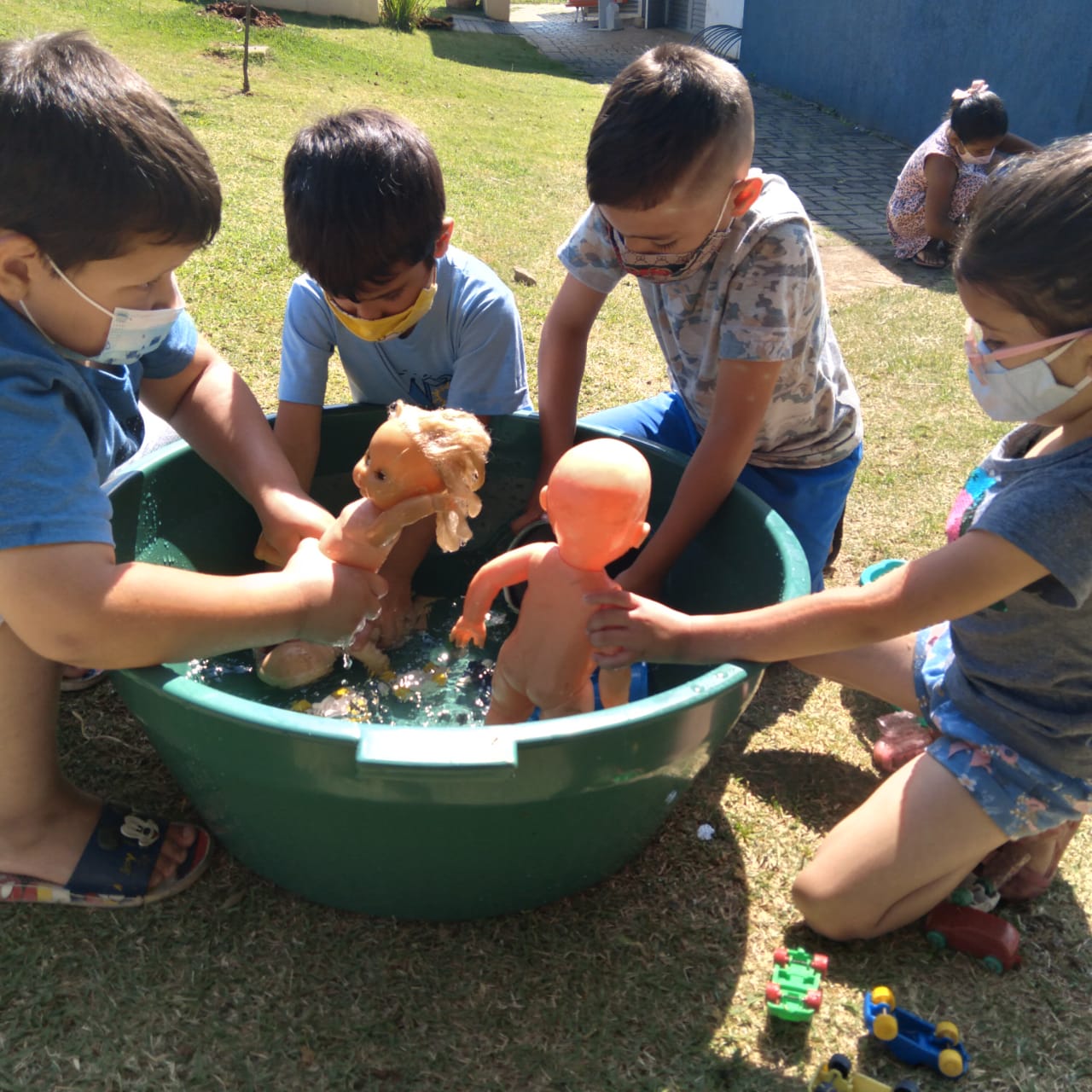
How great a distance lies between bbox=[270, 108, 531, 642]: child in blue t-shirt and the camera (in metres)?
2.04

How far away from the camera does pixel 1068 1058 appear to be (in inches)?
64.7

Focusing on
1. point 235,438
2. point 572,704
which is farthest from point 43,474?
point 572,704

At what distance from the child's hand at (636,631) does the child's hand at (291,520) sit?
0.65 metres

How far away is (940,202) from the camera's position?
575cm

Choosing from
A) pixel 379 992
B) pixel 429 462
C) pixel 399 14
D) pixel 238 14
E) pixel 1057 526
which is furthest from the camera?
pixel 399 14

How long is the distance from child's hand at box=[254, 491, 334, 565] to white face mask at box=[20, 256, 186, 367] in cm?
42

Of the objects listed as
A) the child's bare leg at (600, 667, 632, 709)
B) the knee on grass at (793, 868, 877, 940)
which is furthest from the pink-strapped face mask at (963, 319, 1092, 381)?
the knee on grass at (793, 868, 877, 940)

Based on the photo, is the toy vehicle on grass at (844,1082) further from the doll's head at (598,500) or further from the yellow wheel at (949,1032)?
the doll's head at (598,500)

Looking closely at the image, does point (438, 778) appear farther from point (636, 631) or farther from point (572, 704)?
point (572, 704)

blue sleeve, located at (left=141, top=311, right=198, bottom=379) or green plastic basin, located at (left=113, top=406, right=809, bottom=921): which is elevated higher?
blue sleeve, located at (left=141, top=311, right=198, bottom=379)

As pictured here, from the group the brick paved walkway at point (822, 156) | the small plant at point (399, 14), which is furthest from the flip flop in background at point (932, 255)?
the small plant at point (399, 14)

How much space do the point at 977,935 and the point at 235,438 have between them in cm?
174

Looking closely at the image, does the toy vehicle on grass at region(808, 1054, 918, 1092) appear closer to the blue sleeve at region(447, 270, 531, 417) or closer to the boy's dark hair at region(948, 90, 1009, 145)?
the blue sleeve at region(447, 270, 531, 417)

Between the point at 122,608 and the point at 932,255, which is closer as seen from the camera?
the point at 122,608
